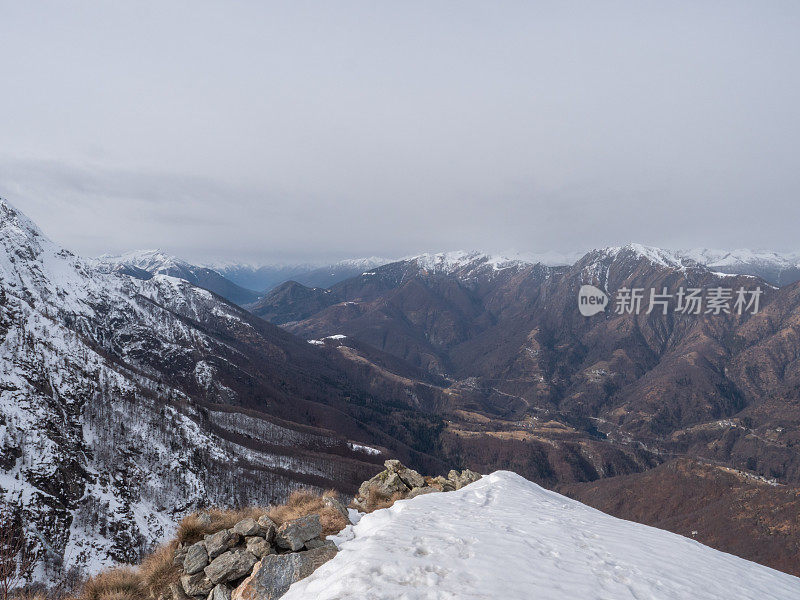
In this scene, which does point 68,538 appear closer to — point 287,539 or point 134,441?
point 134,441

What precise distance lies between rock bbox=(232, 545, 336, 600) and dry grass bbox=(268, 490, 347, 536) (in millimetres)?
2292

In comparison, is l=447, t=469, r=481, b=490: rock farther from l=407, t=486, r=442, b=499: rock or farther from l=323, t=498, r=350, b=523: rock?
l=323, t=498, r=350, b=523: rock

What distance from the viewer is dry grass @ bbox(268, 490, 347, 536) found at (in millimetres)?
12598

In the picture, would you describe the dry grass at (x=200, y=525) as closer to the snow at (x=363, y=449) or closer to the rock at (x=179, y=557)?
the rock at (x=179, y=557)

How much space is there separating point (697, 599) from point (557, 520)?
5730 millimetres

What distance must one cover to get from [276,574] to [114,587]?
19.0 ft

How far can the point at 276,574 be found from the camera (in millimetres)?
9352

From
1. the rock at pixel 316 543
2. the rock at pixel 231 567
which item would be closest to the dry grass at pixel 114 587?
the rock at pixel 231 567

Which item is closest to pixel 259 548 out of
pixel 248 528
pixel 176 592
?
pixel 248 528

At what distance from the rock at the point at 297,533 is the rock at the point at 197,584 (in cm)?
205

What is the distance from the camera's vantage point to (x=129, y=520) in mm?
78125

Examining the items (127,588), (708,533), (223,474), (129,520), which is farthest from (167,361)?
(708,533)

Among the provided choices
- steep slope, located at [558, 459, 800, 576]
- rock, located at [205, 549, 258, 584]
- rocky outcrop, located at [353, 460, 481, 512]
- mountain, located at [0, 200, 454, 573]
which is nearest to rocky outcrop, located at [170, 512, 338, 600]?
rock, located at [205, 549, 258, 584]

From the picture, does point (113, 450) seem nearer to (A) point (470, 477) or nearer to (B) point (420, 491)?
(A) point (470, 477)
